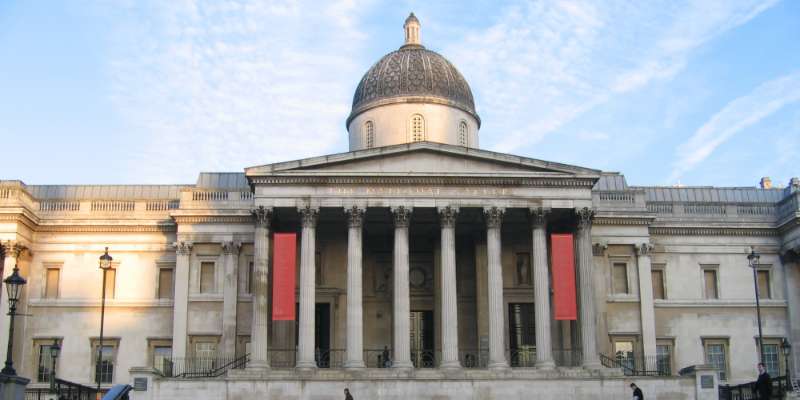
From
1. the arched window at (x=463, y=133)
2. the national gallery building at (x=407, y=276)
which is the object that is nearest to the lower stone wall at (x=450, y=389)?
the national gallery building at (x=407, y=276)

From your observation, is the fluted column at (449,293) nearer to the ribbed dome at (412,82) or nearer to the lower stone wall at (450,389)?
the lower stone wall at (450,389)

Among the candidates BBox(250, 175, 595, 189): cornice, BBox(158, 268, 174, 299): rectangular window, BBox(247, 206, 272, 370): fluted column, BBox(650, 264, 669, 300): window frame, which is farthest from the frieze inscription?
BBox(650, 264, 669, 300): window frame

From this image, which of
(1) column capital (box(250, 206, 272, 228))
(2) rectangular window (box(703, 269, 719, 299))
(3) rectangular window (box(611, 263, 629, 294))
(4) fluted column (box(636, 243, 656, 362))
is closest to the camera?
(1) column capital (box(250, 206, 272, 228))

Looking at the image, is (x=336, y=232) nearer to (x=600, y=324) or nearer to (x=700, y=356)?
(x=600, y=324)

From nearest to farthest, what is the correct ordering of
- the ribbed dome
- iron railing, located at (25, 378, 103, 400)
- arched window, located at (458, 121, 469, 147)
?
iron railing, located at (25, 378, 103, 400) < the ribbed dome < arched window, located at (458, 121, 469, 147)

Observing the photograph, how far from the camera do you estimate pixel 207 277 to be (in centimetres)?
4706

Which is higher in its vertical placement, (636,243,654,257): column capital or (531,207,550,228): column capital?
(531,207,550,228): column capital

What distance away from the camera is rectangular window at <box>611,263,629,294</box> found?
155ft

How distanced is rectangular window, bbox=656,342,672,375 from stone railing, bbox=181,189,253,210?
21553 mm

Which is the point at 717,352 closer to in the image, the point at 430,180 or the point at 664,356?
the point at 664,356

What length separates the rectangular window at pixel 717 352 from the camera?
47.7m

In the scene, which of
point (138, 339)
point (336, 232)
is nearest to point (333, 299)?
point (336, 232)

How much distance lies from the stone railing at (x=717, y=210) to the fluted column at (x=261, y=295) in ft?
67.8

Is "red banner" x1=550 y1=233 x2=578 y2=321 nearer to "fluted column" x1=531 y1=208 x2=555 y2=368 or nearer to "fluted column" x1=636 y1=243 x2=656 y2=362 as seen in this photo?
"fluted column" x1=531 y1=208 x2=555 y2=368
